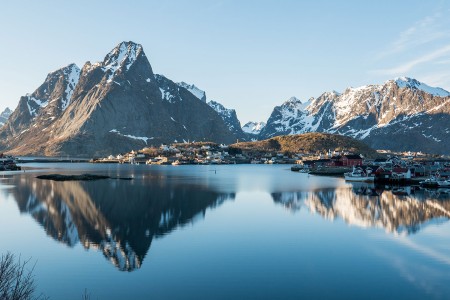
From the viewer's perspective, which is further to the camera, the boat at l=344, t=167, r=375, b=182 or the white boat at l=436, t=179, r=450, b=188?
the boat at l=344, t=167, r=375, b=182

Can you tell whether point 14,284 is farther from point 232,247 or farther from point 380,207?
point 380,207

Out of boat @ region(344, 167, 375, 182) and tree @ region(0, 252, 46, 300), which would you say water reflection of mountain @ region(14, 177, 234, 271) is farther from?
boat @ region(344, 167, 375, 182)

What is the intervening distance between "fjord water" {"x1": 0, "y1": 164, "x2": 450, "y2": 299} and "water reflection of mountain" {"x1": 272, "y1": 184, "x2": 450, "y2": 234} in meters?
0.21

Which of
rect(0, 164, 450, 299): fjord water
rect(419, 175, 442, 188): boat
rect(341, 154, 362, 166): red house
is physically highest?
rect(341, 154, 362, 166): red house

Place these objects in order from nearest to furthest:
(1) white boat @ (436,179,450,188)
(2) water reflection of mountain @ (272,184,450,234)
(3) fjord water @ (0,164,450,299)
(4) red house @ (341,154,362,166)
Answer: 1. (3) fjord water @ (0,164,450,299)
2. (2) water reflection of mountain @ (272,184,450,234)
3. (1) white boat @ (436,179,450,188)
4. (4) red house @ (341,154,362,166)

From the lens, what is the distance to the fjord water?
25.3 m

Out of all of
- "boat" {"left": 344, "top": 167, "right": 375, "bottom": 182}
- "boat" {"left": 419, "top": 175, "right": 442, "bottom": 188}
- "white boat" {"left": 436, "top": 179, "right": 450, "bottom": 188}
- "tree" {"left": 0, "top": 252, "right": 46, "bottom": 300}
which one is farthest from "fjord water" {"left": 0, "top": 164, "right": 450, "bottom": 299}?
"boat" {"left": 344, "top": 167, "right": 375, "bottom": 182}

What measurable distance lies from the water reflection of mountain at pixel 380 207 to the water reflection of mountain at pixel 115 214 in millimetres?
13967

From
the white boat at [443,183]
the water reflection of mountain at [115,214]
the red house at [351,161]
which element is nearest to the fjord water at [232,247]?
the water reflection of mountain at [115,214]

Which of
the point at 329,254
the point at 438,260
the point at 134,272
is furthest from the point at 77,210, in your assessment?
the point at 438,260

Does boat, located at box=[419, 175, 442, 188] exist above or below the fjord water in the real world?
above

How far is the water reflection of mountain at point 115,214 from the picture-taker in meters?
36.2

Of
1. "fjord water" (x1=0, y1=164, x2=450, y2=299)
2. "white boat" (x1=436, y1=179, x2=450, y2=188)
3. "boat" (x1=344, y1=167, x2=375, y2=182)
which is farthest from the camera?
"boat" (x1=344, y1=167, x2=375, y2=182)

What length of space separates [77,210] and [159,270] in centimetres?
3019
